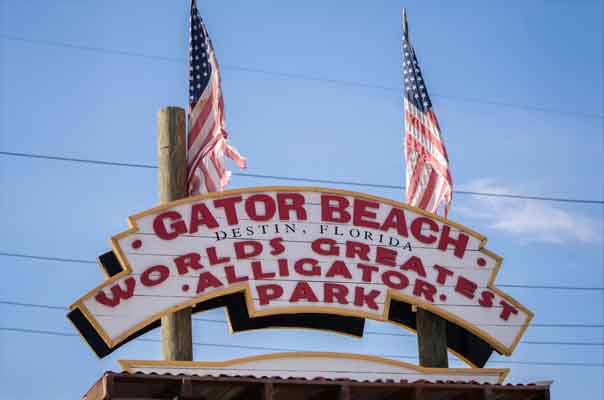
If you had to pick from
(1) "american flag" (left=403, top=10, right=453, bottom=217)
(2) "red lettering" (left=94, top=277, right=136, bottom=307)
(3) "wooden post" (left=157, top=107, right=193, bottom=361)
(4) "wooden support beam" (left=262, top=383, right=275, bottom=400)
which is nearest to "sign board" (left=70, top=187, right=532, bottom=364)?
(2) "red lettering" (left=94, top=277, right=136, bottom=307)

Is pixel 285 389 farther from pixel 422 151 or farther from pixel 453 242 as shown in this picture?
pixel 422 151

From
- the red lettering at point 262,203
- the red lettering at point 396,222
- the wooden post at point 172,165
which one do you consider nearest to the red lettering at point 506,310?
the red lettering at point 396,222

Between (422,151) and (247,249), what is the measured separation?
395 cm

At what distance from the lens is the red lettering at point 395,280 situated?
18109 millimetres

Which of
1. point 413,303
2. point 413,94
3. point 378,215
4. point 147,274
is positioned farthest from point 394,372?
point 413,94

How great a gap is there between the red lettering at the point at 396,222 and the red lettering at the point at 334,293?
128cm

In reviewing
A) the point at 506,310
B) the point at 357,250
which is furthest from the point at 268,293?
the point at 506,310

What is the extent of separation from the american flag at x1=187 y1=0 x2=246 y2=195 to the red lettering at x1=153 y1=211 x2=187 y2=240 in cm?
81

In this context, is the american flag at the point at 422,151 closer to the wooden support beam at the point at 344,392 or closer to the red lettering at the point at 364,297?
the red lettering at the point at 364,297

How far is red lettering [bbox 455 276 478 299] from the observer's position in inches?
728

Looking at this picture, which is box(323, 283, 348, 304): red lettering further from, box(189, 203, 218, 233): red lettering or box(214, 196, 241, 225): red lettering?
box(189, 203, 218, 233): red lettering

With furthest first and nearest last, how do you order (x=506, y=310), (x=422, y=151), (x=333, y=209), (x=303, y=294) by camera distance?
(x=422, y=151) → (x=506, y=310) → (x=333, y=209) → (x=303, y=294)

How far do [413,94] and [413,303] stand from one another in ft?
13.2

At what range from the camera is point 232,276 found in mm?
17391
